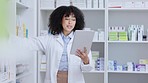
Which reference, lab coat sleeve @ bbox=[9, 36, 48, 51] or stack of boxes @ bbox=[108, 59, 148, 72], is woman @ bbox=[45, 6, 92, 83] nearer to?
lab coat sleeve @ bbox=[9, 36, 48, 51]

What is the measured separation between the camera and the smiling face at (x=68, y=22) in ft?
8.11

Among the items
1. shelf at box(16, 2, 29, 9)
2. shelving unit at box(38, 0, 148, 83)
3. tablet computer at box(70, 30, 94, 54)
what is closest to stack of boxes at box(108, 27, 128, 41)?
shelving unit at box(38, 0, 148, 83)

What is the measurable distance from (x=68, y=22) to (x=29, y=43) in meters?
0.38

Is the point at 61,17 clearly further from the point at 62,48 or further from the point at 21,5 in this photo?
the point at 21,5

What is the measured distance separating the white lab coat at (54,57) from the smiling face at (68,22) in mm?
93

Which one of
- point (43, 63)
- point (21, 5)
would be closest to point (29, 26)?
point (21, 5)

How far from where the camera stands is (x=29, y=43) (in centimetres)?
249

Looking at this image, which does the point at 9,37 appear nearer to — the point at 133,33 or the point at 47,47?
the point at 47,47

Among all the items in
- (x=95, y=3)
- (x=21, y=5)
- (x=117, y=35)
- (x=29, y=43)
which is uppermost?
(x=95, y=3)

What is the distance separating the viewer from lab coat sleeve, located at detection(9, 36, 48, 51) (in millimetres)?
2411

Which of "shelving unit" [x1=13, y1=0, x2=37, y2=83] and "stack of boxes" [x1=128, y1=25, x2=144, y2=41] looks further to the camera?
"stack of boxes" [x1=128, y1=25, x2=144, y2=41]

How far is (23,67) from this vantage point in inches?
118

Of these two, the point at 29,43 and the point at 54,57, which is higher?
the point at 29,43

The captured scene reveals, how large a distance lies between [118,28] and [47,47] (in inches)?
54.4
